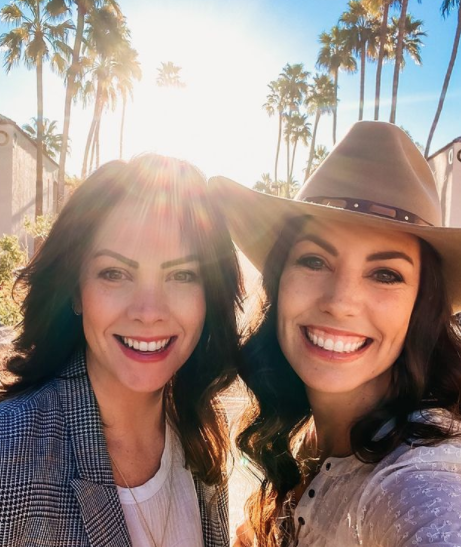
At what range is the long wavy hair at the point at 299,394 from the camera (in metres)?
1.66

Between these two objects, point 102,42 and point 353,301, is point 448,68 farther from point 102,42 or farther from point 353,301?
point 353,301

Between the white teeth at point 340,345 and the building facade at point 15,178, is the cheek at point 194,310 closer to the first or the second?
the white teeth at point 340,345

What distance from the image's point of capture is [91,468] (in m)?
1.77

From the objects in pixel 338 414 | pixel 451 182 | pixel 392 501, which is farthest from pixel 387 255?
pixel 451 182

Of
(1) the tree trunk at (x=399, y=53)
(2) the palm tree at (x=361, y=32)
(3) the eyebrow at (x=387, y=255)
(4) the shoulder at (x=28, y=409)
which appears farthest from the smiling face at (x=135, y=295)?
(2) the palm tree at (x=361, y=32)

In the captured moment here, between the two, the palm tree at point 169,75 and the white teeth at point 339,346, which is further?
the palm tree at point 169,75

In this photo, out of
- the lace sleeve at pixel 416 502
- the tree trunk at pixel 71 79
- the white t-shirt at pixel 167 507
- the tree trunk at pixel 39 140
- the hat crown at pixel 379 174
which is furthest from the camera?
the tree trunk at pixel 71 79

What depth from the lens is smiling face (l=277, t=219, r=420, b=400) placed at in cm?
171

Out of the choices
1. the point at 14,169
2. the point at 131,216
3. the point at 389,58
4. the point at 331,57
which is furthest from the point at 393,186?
the point at 331,57

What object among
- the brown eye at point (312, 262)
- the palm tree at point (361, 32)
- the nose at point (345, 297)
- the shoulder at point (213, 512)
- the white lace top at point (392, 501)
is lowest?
the shoulder at point (213, 512)

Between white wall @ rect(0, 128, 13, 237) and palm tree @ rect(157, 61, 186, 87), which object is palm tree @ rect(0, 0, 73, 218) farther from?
palm tree @ rect(157, 61, 186, 87)

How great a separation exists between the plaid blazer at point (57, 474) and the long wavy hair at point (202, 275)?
0.80ft

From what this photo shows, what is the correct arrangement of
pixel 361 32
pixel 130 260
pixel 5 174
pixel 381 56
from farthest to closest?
1. pixel 361 32
2. pixel 381 56
3. pixel 5 174
4. pixel 130 260

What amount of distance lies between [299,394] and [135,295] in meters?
0.92
